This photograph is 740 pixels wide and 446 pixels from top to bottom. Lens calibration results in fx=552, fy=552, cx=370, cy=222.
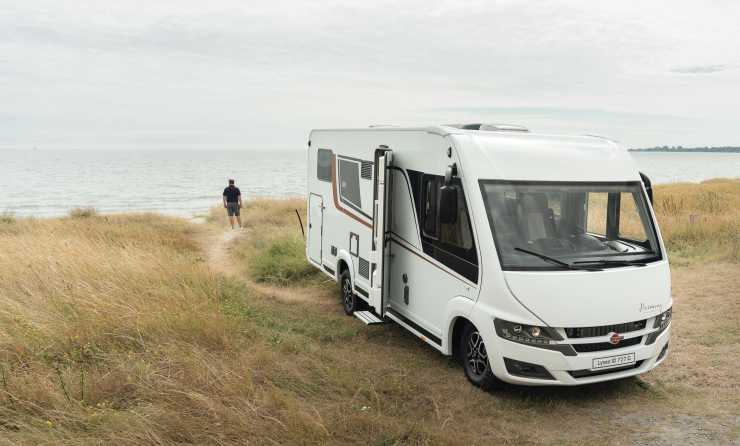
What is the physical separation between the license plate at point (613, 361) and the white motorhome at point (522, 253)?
1 centimetres

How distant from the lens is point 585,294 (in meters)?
5.26

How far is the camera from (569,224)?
19.8 feet

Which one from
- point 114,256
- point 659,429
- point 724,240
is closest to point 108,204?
point 114,256

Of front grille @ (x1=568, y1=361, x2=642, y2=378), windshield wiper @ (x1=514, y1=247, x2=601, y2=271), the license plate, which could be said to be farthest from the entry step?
the license plate

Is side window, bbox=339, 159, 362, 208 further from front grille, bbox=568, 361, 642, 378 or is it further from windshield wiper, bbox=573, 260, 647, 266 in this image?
front grille, bbox=568, 361, 642, 378

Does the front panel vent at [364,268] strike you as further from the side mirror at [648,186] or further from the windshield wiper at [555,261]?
the side mirror at [648,186]

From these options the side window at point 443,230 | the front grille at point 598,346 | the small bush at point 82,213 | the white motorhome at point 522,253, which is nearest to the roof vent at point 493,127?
the white motorhome at point 522,253

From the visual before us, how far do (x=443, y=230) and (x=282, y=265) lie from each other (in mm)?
6352

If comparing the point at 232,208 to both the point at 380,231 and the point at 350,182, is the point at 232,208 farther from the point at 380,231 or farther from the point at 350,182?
the point at 380,231

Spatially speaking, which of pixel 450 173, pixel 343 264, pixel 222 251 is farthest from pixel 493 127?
pixel 222 251

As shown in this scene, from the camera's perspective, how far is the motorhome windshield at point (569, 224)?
18.1 feet

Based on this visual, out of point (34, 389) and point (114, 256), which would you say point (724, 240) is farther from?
point (34, 389)

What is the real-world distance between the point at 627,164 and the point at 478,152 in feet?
5.94

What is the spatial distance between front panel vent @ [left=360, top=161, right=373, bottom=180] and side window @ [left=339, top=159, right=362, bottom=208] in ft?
0.60
